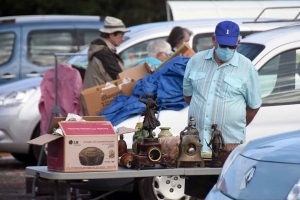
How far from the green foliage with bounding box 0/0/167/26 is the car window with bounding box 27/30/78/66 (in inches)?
424

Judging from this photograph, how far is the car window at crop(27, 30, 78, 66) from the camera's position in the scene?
14.8m

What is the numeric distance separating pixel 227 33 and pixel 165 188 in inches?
72.8

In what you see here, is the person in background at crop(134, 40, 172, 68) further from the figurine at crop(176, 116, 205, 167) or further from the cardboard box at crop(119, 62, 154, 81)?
the figurine at crop(176, 116, 205, 167)

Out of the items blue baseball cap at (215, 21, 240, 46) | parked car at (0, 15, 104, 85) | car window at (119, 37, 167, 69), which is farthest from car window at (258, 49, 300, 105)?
parked car at (0, 15, 104, 85)

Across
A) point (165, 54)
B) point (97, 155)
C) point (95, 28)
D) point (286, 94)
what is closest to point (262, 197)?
point (97, 155)

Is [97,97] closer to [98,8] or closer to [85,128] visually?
[85,128]

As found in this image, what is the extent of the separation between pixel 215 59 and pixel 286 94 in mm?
1550

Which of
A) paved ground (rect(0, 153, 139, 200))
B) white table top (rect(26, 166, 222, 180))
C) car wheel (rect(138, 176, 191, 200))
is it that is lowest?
paved ground (rect(0, 153, 139, 200))

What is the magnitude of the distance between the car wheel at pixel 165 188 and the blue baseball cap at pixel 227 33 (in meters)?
1.66

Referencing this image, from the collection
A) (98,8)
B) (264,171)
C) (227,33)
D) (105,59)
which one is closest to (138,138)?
(227,33)

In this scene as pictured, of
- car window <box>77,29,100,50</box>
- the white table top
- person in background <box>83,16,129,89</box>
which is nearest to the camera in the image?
the white table top

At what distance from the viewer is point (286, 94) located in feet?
27.8

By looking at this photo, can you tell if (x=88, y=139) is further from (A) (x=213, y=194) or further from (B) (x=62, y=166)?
(A) (x=213, y=194)

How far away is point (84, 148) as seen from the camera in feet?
21.1
